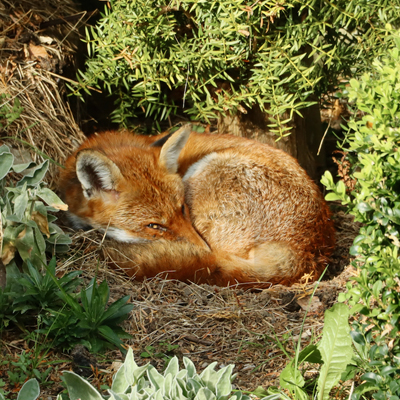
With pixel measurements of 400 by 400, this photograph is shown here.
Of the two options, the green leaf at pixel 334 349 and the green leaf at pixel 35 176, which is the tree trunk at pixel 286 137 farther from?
the green leaf at pixel 334 349

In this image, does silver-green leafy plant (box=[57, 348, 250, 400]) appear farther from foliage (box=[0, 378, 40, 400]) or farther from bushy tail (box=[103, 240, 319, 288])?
bushy tail (box=[103, 240, 319, 288])

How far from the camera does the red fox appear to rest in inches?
136

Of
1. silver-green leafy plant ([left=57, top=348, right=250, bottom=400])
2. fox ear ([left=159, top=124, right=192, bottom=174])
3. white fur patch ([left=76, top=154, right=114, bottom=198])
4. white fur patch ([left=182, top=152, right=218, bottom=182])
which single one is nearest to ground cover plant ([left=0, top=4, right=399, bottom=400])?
silver-green leafy plant ([left=57, top=348, right=250, bottom=400])

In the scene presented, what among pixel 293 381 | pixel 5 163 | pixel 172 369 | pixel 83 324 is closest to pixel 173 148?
pixel 5 163

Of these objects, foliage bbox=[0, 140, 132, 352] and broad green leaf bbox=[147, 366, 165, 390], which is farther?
foliage bbox=[0, 140, 132, 352]

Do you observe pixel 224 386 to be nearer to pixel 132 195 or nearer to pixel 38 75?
pixel 132 195

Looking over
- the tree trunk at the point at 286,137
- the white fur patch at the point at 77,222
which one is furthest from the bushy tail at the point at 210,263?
→ the tree trunk at the point at 286,137

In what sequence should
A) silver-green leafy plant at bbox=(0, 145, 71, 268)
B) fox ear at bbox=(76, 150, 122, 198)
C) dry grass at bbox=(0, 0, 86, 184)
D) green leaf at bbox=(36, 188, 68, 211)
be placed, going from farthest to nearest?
dry grass at bbox=(0, 0, 86, 184) → fox ear at bbox=(76, 150, 122, 198) → green leaf at bbox=(36, 188, 68, 211) → silver-green leafy plant at bbox=(0, 145, 71, 268)

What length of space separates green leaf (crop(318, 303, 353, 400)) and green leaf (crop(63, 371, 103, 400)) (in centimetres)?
110

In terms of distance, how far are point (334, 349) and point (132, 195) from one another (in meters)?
2.20

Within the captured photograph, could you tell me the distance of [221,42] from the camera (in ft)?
12.6

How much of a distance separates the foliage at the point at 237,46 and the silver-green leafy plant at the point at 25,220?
1.60 meters

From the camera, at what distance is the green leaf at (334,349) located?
2217 mm

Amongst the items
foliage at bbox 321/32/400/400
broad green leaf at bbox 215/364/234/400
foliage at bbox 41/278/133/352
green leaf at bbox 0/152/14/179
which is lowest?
foliage at bbox 41/278/133/352
